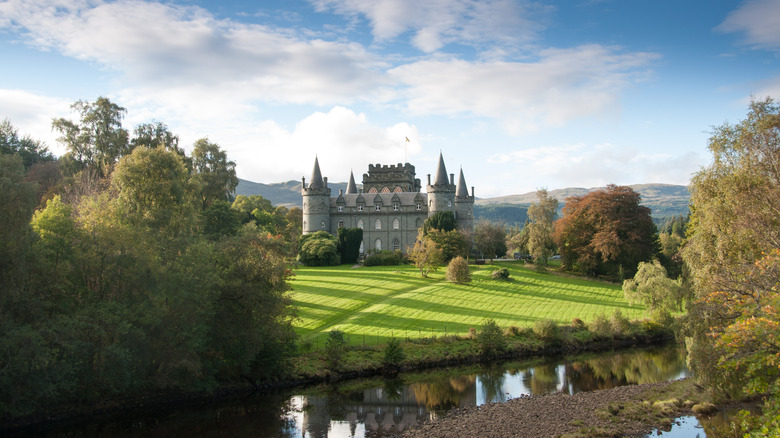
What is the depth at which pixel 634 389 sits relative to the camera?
2444 centimetres

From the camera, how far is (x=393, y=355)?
2928 centimetres

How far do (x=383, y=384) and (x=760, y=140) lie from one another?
17.8 m

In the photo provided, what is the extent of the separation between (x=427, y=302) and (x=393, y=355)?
14129 millimetres

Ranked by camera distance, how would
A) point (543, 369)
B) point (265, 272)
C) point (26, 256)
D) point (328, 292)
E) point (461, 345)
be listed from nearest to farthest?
point (26, 256) < point (265, 272) < point (543, 369) < point (461, 345) < point (328, 292)

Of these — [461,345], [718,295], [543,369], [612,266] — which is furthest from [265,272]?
[612,266]

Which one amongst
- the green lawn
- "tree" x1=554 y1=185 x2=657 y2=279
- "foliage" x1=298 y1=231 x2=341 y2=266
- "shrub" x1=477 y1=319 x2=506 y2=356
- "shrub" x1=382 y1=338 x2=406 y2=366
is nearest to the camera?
"shrub" x1=382 y1=338 x2=406 y2=366

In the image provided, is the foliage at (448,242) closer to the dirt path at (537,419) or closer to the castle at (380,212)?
the castle at (380,212)

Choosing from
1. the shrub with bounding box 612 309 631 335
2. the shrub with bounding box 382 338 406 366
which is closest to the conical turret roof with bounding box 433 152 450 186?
the shrub with bounding box 612 309 631 335

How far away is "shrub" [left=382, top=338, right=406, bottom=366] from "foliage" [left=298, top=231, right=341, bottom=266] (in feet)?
109

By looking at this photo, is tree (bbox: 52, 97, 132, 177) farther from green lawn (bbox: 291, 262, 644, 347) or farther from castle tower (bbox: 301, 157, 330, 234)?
castle tower (bbox: 301, 157, 330, 234)

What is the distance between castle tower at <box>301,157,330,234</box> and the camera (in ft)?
240

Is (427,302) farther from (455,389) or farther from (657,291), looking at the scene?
(455,389)

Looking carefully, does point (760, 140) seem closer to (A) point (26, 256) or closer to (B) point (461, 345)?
(B) point (461, 345)

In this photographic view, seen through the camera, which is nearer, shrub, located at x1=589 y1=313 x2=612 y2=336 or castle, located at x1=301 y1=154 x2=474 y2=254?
shrub, located at x1=589 y1=313 x2=612 y2=336
